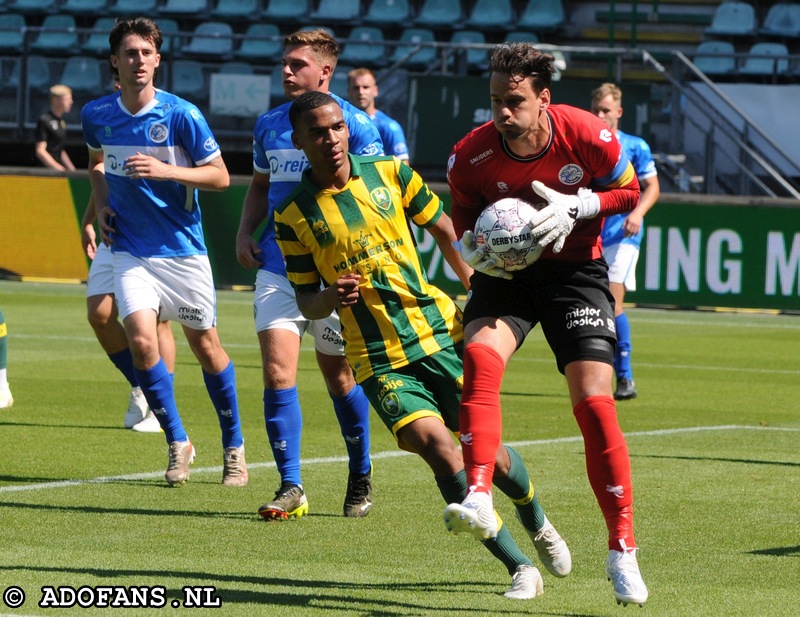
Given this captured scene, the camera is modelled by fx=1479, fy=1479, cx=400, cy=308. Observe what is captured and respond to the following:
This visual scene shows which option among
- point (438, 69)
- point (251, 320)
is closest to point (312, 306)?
point (251, 320)

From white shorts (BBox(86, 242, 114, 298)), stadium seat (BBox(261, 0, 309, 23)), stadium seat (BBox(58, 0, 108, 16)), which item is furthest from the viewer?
stadium seat (BBox(58, 0, 108, 16))

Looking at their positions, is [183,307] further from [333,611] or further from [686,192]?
[686,192]

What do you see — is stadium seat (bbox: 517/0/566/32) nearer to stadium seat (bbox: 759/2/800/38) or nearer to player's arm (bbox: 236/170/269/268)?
stadium seat (bbox: 759/2/800/38)

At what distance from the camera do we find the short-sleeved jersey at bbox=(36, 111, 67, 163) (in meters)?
22.3

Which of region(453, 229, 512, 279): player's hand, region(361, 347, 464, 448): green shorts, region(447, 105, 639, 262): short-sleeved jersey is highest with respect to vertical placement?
region(447, 105, 639, 262): short-sleeved jersey

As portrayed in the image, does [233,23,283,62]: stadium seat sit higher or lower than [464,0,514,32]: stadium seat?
lower

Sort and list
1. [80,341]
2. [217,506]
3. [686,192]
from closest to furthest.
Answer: [217,506] → [80,341] → [686,192]

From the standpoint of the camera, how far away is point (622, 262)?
1192cm

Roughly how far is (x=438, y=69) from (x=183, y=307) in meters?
16.5

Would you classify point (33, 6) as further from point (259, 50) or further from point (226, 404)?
point (226, 404)

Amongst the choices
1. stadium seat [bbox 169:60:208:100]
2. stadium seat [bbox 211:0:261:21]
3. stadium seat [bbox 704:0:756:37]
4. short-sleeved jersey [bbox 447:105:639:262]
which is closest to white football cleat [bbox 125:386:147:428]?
short-sleeved jersey [bbox 447:105:639:262]

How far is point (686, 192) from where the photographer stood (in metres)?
21.2

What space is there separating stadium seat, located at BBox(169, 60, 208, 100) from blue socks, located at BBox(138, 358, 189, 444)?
1549cm

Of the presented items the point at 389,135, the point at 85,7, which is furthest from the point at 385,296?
the point at 85,7
